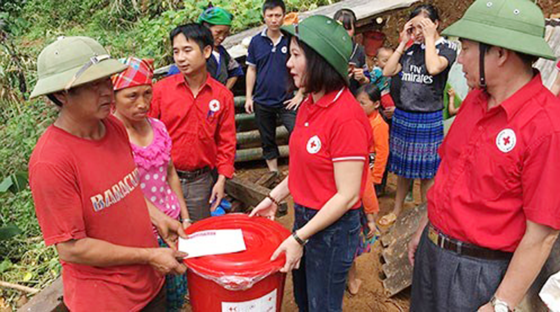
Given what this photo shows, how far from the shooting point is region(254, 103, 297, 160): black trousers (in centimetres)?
526

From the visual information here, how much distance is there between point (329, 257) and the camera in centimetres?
236

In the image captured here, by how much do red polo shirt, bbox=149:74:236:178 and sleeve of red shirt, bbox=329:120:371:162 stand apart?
4.72 feet

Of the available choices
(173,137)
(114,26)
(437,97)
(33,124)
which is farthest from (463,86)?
(114,26)

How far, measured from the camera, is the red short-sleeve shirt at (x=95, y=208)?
1.70m

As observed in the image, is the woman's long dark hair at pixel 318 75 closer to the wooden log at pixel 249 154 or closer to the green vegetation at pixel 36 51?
the green vegetation at pixel 36 51

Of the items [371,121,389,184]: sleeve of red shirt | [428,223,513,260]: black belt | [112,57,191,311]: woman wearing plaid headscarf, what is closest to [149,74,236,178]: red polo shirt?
[112,57,191,311]: woman wearing plaid headscarf

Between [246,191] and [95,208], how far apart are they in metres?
2.45

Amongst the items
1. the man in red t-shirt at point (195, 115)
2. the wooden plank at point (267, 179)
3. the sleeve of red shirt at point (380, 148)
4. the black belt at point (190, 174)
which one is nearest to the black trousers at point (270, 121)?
the wooden plank at point (267, 179)

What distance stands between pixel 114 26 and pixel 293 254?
→ 8743 mm

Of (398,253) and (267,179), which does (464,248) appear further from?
(267,179)

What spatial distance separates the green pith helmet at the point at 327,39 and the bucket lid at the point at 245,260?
0.94m

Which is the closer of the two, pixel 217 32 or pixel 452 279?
pixel 452 279

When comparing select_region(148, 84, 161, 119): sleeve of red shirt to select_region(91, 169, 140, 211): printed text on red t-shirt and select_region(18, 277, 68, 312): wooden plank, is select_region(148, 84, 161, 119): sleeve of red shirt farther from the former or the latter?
select_region(18, 277, 68, 312): wooden plank

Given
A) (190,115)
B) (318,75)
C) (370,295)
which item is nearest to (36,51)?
(190,115)
